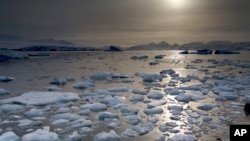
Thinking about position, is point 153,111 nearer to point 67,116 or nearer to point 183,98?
point 183,98

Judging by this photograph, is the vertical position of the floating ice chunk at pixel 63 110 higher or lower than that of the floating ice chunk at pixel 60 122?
higher

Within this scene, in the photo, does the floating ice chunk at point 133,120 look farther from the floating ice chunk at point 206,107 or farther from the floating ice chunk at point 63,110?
the floating ice chunk at point 206,107

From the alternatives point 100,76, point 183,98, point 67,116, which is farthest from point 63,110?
point 100,76

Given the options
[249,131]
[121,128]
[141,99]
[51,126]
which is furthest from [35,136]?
[141,99]

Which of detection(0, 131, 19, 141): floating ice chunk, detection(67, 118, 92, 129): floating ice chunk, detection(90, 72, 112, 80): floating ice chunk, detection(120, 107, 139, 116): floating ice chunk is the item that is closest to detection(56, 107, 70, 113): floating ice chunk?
detection(67, 118, 92, 129): floating ice chunk

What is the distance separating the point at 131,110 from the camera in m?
6.05

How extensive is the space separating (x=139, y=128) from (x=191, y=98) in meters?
3.32

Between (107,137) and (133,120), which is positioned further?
(133,120)

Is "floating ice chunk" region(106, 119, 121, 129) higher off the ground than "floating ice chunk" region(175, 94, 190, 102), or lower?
lower

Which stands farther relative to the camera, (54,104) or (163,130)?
(54,104)

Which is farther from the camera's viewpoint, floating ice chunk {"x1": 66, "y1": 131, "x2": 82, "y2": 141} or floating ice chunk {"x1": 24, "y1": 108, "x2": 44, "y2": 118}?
floating ice chunk {"x1": 24, "y1": 108, "x2": 44, "y2": 118}

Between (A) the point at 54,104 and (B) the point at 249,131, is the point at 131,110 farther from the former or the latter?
(B) the point at 249,131

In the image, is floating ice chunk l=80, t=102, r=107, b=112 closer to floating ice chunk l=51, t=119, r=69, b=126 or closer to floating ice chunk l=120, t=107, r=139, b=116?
floating ice chunk l=120, t=107, r=139, b=116

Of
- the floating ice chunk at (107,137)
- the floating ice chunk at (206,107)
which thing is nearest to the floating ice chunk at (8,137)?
the floating ice chunk at (107,137)
